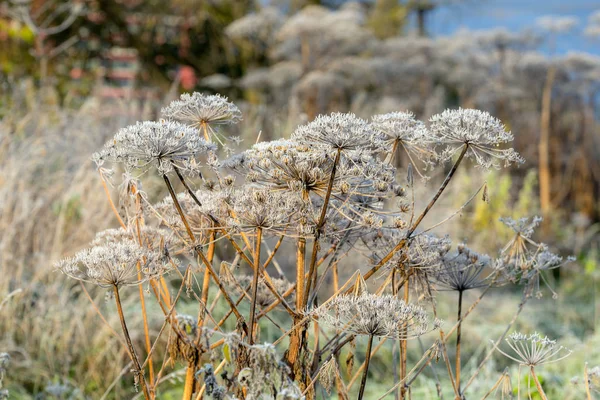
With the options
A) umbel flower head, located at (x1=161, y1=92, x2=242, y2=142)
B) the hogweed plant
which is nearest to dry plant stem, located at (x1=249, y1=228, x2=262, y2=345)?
the hogweed plant

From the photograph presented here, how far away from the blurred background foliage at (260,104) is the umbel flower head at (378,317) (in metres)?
1.33

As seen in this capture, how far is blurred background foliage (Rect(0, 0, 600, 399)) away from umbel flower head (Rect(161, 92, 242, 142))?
109cm

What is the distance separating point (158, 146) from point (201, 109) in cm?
26

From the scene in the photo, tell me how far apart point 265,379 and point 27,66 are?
401 inches

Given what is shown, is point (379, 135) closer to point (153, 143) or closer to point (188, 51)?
point (153, 143)

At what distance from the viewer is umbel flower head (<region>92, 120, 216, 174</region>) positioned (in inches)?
41.6

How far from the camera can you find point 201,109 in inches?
51.3

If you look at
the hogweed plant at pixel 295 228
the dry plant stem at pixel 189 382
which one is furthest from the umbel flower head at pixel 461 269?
the dry plant stem at pixel 189 382

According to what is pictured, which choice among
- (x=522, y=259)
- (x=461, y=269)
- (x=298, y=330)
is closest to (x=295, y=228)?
(x=298, y=330)

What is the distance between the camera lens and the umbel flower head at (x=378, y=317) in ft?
3.48

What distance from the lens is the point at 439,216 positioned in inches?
223

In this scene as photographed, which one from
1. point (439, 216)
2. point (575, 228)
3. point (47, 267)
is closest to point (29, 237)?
point (47, 267)

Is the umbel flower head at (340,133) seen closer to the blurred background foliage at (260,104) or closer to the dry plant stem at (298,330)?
the dry plant stem at (298,330)

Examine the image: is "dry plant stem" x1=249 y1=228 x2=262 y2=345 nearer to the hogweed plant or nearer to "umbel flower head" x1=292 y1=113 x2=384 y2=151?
the hogweed plant
